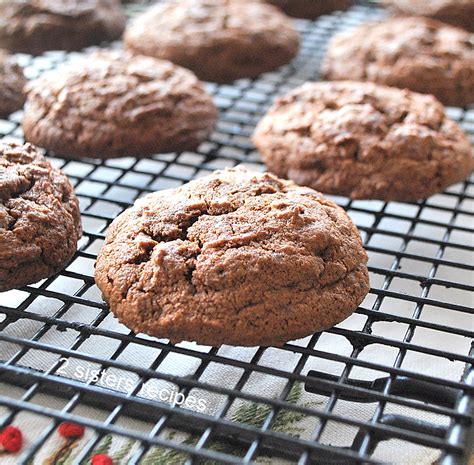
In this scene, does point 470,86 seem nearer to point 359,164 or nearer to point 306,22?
point 359,164

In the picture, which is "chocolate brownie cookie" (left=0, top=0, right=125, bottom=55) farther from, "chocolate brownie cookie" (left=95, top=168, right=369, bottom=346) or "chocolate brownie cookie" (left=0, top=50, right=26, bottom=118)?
"chocolate brownie cookie" (left=95, top=168, right=369, bottom=346)

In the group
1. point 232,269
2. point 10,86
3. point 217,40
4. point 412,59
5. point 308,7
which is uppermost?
point 232,269

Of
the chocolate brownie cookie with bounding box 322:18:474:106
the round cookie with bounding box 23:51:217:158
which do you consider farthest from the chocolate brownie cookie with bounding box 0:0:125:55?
the chocolate brownie cookie with bounding box 322:18:474:106

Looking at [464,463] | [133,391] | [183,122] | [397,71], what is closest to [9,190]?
[133,391]

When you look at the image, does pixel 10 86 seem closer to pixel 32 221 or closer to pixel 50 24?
pixel 50 24

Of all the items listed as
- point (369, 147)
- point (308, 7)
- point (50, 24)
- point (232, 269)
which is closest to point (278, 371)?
point (232, 269)

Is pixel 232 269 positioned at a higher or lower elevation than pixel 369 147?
higher

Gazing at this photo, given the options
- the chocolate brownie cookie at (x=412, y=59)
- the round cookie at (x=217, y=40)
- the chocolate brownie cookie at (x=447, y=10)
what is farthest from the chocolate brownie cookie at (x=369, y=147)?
the chocolate brownie cookie at (x=447, y=10)
